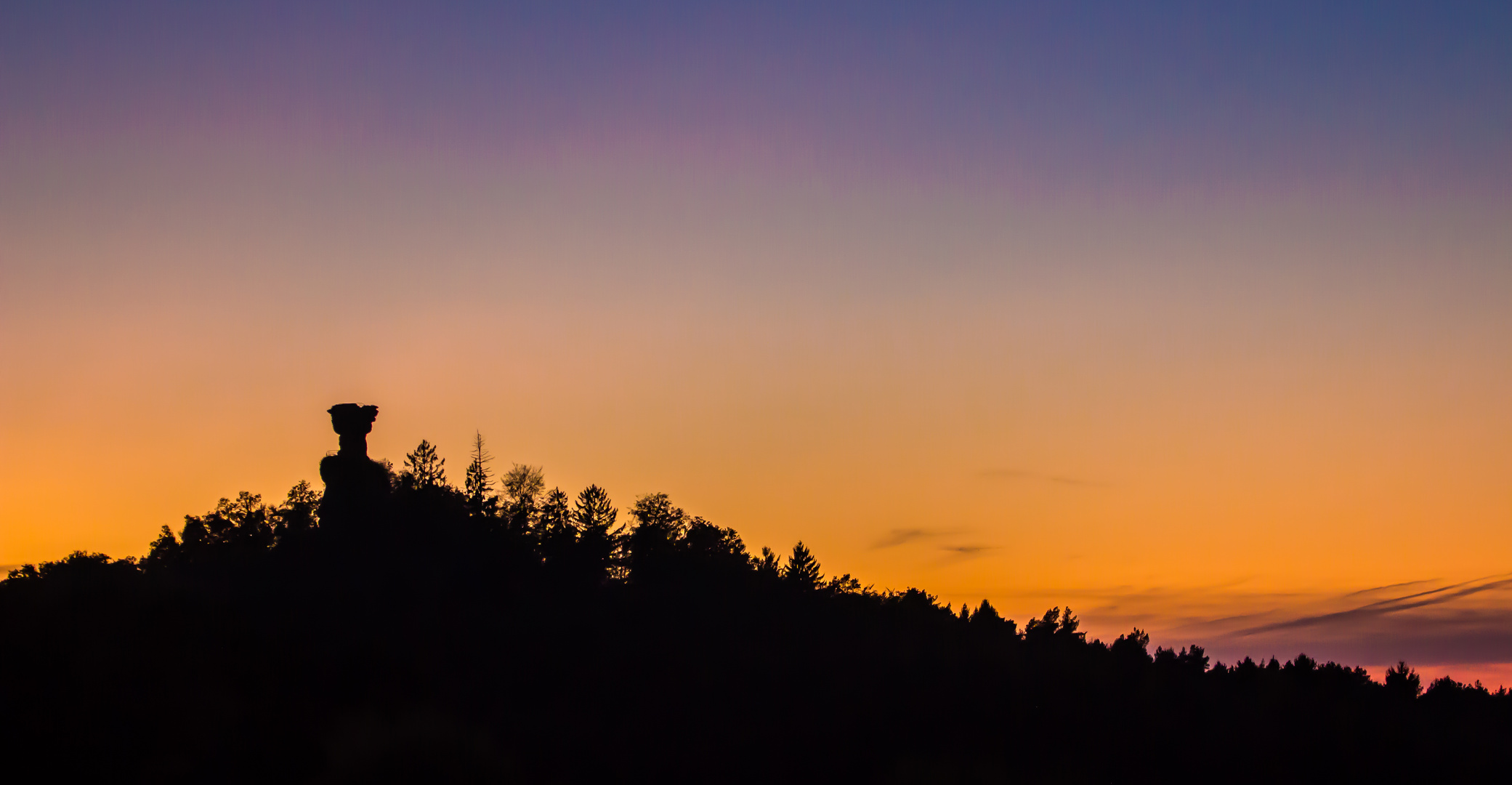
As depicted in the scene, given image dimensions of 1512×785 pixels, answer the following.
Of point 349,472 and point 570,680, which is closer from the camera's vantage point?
point 570,680

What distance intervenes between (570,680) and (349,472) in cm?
1689

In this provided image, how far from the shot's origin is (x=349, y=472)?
5922 centimetres

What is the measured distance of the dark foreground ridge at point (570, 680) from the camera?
36.3 metres

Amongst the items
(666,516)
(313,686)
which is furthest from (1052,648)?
(313,686)

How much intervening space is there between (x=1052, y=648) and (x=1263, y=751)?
1901 centimetres

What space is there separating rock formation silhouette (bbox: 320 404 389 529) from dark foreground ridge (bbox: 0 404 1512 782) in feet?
0.38

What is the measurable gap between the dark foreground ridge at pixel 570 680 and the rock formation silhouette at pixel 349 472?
0.12m

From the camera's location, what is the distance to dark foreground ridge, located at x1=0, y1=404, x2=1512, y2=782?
1428 inches

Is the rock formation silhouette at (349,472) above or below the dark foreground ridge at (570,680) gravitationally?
above

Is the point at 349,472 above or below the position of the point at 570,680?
above

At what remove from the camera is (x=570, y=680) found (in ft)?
169

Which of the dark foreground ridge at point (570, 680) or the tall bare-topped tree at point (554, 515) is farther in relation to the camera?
the tall bare-topped tree at point (554, 515)

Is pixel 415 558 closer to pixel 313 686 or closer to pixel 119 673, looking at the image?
pixel 313 686

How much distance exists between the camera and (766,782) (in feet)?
141
